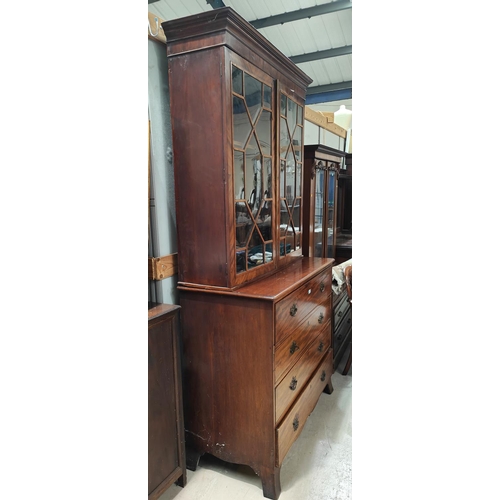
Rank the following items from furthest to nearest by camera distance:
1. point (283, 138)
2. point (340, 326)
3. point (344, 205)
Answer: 1. point (344, 205)
2. point (340, 326)
3. point (283, 138)

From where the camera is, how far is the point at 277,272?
66.6 inches

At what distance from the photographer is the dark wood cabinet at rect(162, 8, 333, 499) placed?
1283mm

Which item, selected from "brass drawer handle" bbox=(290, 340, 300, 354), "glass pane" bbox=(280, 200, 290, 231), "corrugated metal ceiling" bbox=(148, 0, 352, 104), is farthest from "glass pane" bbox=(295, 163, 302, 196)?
"corrugated metal ceiling" bbox=(148, 0, 352, 104)

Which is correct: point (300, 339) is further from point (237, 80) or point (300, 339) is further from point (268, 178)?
point (237, 80)

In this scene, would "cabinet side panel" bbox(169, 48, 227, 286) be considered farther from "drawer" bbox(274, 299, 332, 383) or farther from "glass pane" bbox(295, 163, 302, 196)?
"glass pane" bbox(295, 163, 302, 196)

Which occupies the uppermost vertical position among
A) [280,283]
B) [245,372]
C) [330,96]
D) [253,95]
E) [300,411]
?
[330,96]

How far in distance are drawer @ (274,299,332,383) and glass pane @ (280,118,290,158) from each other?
0.77m

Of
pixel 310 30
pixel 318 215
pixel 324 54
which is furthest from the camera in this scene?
pixel 324 54

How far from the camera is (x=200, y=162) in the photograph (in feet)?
4.34

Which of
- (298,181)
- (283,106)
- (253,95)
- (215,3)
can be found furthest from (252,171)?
(215,3)

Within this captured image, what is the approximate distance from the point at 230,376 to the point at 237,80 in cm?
109
